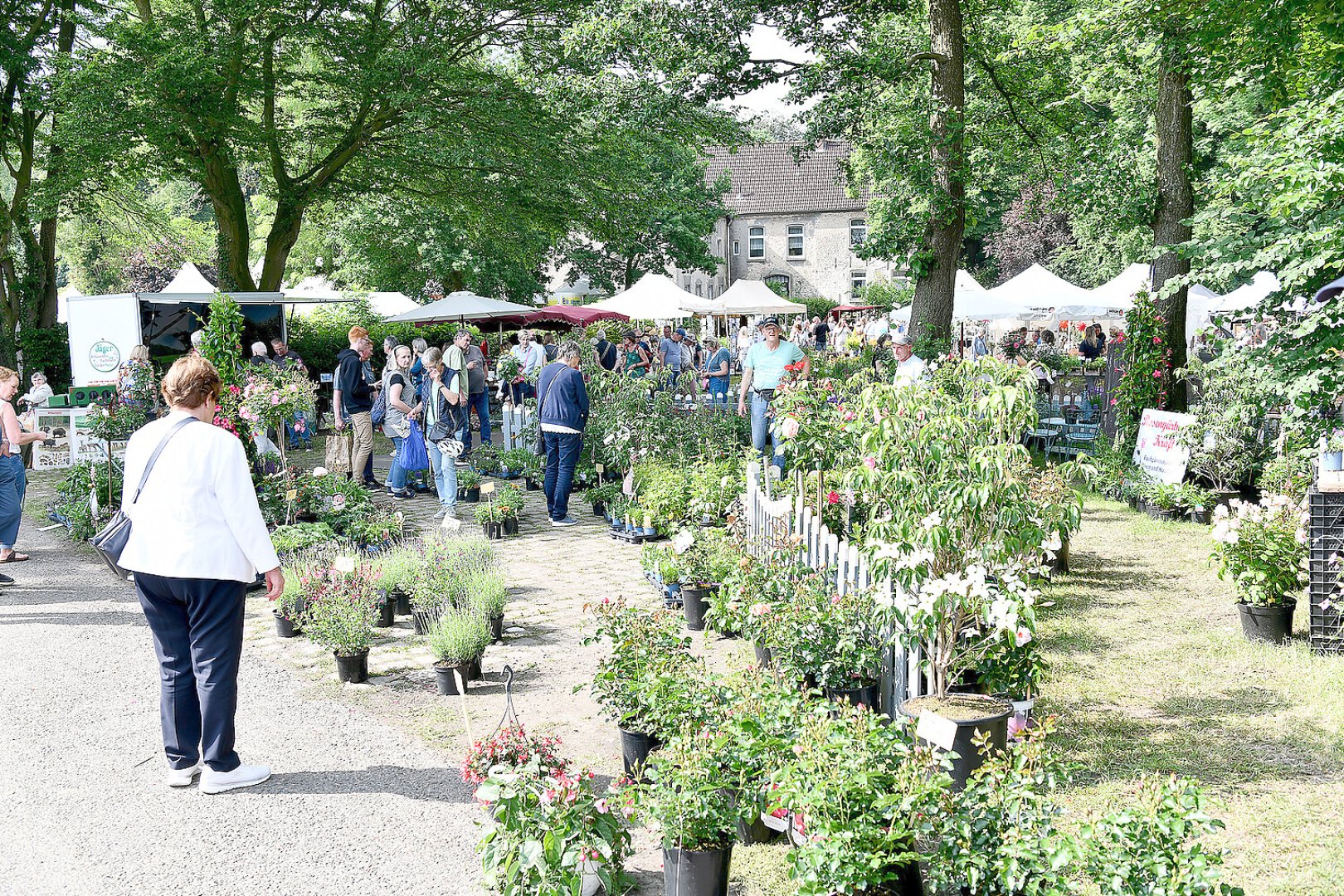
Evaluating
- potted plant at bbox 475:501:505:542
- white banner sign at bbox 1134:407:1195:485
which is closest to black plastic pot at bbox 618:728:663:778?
potted plant at bbox 475:501:505:542

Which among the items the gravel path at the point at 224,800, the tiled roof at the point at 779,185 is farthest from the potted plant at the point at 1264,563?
the tiled roof at the point at 779,185

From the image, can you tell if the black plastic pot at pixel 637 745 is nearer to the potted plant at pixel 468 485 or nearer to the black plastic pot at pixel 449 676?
the black plastic pot at pixel 449 676

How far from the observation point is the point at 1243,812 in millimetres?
4305

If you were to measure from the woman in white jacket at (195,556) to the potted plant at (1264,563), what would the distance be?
556 cm

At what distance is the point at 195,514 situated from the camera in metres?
4.56

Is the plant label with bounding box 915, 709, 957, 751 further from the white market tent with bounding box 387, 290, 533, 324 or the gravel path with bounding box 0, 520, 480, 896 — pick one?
the white market tent with bounding box 387, 290, 533, 324

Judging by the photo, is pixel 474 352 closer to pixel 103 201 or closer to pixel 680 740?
pixel 103 201

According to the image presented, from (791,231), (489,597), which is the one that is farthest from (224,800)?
(791,231)

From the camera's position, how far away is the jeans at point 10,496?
8.84 m

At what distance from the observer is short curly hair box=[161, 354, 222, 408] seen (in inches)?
183

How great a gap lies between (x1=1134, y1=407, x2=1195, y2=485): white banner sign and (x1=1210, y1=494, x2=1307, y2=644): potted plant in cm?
408

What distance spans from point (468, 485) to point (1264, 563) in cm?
818

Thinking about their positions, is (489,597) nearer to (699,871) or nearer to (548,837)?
(548,837)

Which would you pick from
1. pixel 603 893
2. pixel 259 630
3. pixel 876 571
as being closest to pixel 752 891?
pixel 603 893
